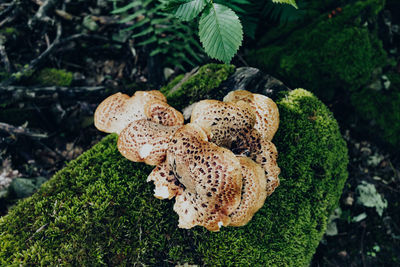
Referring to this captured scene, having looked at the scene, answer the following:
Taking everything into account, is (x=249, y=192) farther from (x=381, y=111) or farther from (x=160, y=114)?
(x=381, y=111)

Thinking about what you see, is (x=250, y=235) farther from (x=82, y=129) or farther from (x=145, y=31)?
(x=145, y=31)

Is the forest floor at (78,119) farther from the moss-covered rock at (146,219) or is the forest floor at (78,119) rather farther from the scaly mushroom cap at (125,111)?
the scaly mushroom cap at (125,111)

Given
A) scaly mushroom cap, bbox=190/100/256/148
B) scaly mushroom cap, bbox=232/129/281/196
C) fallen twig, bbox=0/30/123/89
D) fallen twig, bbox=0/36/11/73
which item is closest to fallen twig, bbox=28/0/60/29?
fallen twig, bbox=0/30/123/89

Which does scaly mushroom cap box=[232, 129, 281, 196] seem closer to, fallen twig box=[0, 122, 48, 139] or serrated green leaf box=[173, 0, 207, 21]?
serrated green leaf box=[173, 0, 207, 21]

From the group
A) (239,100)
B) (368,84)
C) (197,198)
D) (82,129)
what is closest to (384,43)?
(368,84)

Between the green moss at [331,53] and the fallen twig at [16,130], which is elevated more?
the green moss at [331,53]

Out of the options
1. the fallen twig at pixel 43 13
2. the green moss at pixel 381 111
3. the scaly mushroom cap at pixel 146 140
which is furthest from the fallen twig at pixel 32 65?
the green moss at pixel 381 111

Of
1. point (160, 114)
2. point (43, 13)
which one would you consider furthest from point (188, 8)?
point (43, 13)
